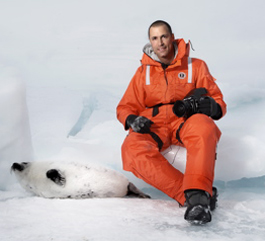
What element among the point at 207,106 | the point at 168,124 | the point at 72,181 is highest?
the point at 207,106

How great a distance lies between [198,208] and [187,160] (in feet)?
1.09

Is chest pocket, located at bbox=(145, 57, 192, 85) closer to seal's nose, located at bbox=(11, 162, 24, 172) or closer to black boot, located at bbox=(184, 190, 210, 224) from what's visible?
black boot, located at bbox=(184, 190, 210, 224)

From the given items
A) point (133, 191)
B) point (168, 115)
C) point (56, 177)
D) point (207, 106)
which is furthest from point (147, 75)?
point (56, 177)

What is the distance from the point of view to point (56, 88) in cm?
513

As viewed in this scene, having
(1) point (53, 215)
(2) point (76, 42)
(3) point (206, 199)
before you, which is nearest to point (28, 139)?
(1) point (53, 215)

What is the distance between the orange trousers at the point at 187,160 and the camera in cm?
218

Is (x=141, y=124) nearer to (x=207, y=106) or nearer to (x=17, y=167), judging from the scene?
(x=207, y=106)

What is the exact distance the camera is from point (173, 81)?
2631 mm

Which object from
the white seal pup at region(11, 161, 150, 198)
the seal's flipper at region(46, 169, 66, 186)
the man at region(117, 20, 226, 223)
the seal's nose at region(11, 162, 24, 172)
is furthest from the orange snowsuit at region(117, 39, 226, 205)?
the seal's nose at region(11, 162, 24, 172)

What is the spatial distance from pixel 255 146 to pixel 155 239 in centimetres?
149

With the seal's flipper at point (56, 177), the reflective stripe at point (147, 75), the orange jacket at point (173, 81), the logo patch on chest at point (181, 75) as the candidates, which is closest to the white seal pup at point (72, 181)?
the seal's flipper at point (56, 177)

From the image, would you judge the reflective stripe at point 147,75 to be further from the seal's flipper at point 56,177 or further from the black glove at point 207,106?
the seal's flipper at point 56,177

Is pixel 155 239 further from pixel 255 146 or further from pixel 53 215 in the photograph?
pixel 255 146

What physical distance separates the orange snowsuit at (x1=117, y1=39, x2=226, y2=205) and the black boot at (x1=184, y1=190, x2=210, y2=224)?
10 cm
